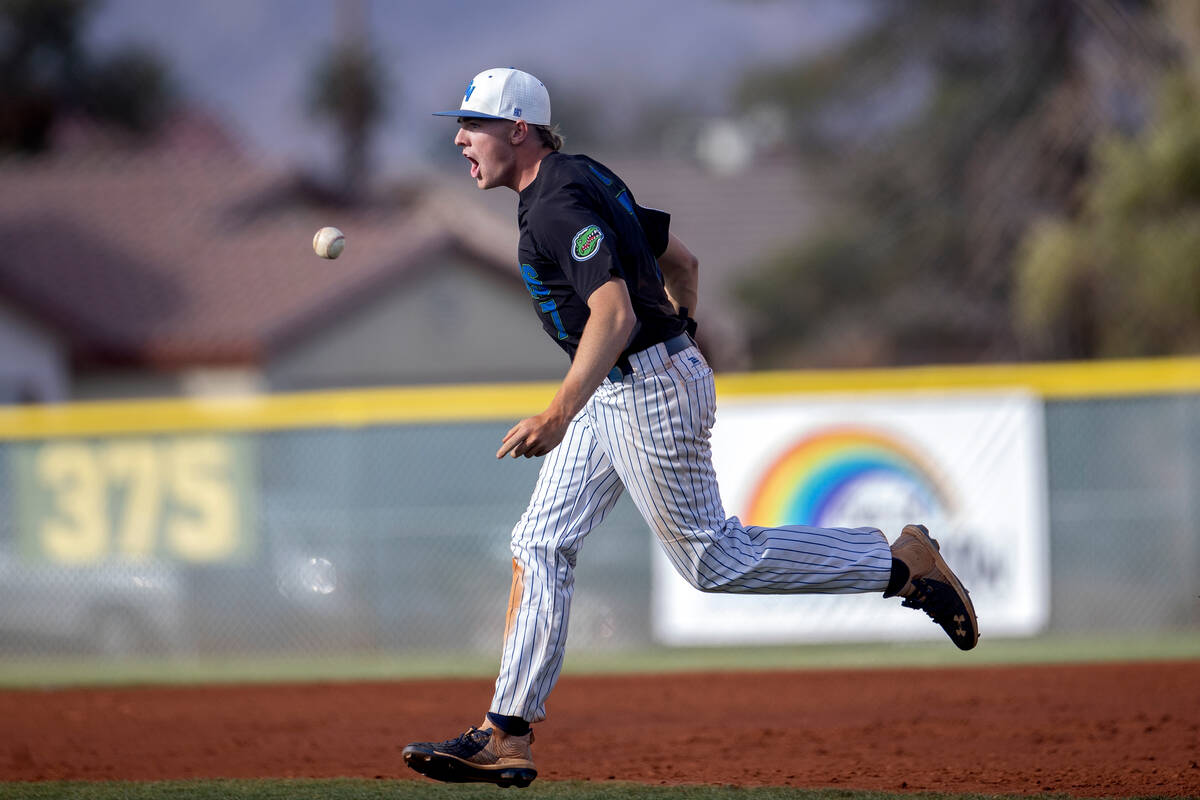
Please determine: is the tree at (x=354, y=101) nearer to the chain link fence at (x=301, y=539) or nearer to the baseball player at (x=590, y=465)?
the chain link fence at (x=301, y=539)

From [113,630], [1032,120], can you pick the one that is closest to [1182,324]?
[1032,120]

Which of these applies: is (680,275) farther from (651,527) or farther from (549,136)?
(651,527)

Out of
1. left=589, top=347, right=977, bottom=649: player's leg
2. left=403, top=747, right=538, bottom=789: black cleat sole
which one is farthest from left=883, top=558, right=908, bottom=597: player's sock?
left=403, top=747, right=538, bottom=789: black cleat sole

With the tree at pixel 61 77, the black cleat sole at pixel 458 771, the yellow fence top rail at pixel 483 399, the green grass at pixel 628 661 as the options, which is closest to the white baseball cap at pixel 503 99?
the black cleat sole at pixel 458 771

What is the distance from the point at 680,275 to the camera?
5449 mm

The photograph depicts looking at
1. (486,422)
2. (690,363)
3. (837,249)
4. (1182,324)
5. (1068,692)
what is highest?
(837,249)

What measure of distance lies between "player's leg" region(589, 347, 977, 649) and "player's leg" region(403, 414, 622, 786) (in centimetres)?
22

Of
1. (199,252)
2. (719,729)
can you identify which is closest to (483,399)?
(719,729)

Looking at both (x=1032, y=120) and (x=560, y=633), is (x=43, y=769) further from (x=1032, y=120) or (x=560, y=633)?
(x=1032, y=120)

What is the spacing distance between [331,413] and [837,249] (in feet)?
60.1

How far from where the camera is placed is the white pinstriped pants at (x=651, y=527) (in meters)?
4.91

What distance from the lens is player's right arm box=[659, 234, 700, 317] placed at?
541 cm

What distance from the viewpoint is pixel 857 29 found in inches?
1048

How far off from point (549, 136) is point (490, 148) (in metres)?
0.21
